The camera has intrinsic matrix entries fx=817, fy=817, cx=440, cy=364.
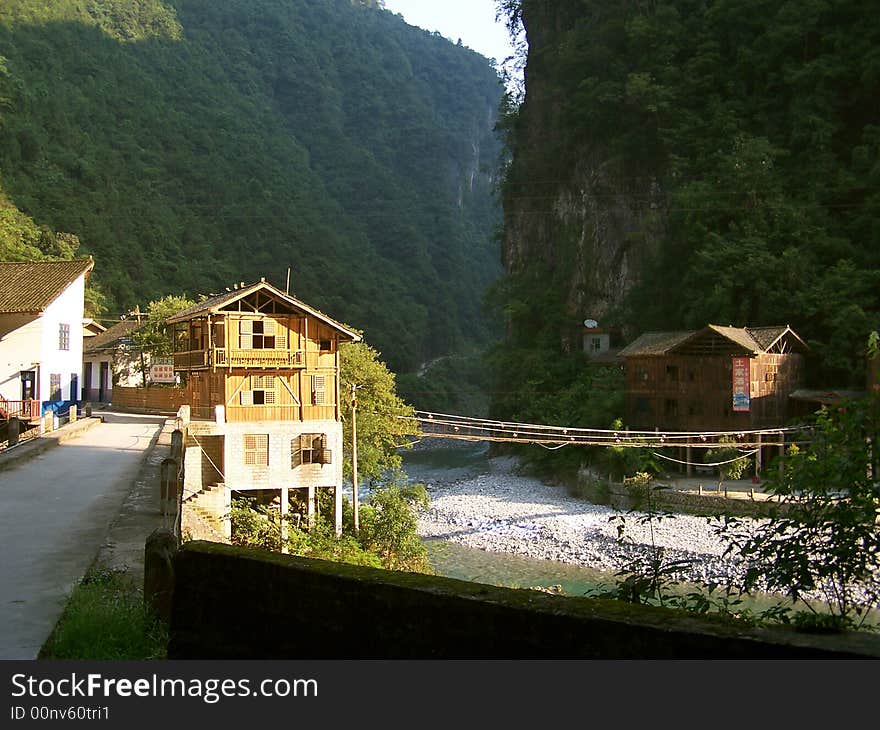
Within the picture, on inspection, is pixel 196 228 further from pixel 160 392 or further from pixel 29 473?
pixel 29 473

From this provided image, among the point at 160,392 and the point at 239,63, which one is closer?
the point at 160,392

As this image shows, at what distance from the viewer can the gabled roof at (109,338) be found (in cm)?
3884

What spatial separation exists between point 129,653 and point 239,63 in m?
121

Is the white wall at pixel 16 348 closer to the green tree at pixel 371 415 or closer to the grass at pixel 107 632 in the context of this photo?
the green tree at pixel 371 415

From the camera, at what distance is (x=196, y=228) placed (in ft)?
247

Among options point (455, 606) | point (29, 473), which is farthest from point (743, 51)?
point (455, 606)

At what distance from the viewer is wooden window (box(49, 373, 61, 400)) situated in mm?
28697

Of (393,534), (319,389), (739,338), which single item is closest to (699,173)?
(739,338)

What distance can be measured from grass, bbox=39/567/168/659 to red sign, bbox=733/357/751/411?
96.4 ft

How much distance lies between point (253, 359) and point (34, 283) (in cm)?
1133

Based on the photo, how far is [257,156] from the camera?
95250 millimetres

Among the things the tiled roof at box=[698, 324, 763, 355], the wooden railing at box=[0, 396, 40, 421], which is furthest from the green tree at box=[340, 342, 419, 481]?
the tiled roof at box=[698, 324, 763, 355]

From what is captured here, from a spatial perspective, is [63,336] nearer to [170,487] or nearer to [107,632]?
[170,487]

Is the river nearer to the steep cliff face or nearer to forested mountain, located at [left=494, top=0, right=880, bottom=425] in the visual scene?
forested mountain, located at [left=494, top=0, right=880, bottom=425]
